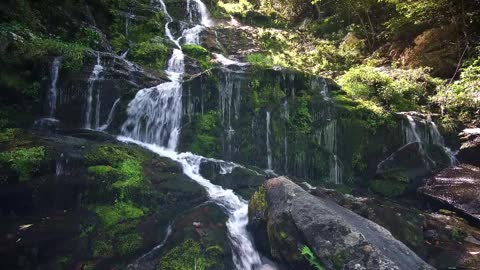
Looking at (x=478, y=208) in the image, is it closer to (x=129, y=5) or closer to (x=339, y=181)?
(x=339, y=181)

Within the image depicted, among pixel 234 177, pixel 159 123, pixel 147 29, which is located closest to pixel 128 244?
pixel 234 177

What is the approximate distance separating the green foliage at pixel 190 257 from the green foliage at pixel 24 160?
11.4 ft

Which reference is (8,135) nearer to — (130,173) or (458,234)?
(130,173)

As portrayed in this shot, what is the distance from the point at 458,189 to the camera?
9.45 meters

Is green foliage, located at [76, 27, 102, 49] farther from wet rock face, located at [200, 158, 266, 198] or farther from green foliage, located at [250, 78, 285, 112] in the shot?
wet rock face, located at [200, 158, 266, 198]

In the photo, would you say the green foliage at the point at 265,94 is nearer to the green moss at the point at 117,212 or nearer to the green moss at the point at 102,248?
the green moss at the point at 117,212

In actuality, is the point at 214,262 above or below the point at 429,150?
below

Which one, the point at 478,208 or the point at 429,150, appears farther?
the point at 429,150

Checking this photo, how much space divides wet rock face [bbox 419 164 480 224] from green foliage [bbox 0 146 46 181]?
377 inches

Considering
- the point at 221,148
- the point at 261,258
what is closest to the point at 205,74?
the point at 221,148

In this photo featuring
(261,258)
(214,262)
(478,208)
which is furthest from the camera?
(478,208)

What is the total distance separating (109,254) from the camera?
5.82 metres

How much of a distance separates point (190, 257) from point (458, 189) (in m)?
7.54

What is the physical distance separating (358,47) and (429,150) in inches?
365
